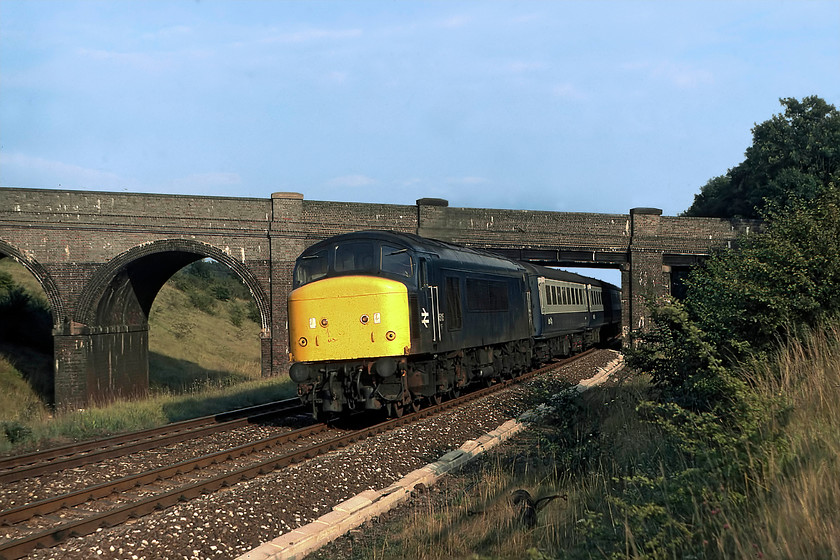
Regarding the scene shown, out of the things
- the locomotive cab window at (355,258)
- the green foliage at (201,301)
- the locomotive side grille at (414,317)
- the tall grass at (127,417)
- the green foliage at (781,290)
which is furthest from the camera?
the green foliage at (201,301)

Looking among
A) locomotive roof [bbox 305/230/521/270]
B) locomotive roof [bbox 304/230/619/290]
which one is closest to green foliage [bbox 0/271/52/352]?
locomotive roof [bbox 304/230/619/290]

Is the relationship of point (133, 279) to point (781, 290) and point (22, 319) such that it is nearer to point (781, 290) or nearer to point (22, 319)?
point (22, 319)

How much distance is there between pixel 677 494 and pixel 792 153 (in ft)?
152

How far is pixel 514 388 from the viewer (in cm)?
1769

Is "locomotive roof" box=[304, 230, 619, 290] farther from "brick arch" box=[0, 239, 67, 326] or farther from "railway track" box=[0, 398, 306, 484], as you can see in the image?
"brick arch" box=[0, 239, 67, 326]

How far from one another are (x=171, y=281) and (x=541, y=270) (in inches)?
1526

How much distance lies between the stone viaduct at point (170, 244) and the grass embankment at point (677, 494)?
15.1m

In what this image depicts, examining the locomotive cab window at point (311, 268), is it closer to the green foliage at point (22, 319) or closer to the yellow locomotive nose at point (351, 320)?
the yellow locomotive nose at point (351, 320)

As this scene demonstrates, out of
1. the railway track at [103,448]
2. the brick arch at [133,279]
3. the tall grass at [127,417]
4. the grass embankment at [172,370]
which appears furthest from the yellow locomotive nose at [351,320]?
the brick arch at [133,279]

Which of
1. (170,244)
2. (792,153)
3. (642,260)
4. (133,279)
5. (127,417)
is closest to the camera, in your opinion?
(127,417)

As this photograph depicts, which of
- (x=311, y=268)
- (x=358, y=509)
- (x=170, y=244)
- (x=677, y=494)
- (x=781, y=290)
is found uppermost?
(x=170, y=244)

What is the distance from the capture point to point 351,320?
1200cm

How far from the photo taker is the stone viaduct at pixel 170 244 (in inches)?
914

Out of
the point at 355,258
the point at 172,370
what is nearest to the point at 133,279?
the point at 172,370
